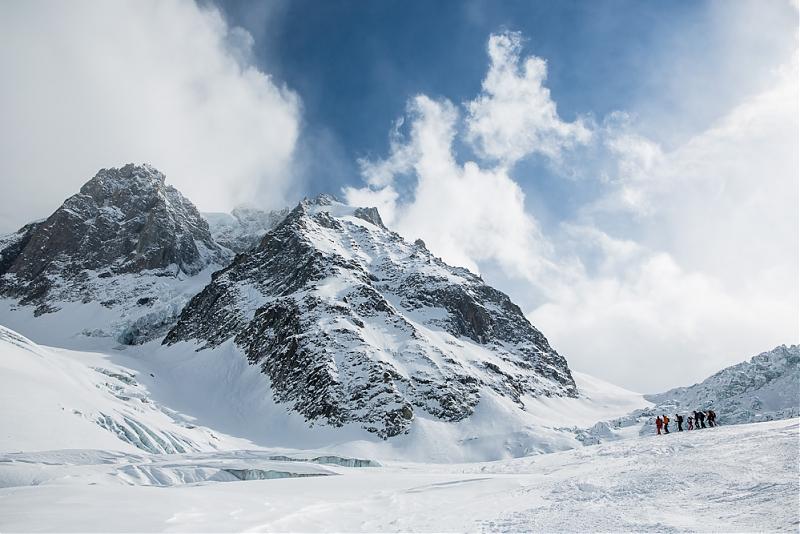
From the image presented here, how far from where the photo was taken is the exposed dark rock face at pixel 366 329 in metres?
86.7

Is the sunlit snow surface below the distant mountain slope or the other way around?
below

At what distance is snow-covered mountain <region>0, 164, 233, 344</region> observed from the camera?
471 feet

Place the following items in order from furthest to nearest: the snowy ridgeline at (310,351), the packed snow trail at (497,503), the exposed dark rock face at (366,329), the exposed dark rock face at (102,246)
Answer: the exposed dark rock face at (102,246) → the exposed dark rock face at (366,329) → the snowy ridgeline at (310,351) → the packed snow trail at (497,503)

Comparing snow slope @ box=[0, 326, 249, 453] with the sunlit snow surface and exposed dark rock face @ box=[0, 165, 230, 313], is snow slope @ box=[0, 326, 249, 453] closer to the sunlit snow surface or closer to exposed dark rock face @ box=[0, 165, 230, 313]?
the sunlit snow surface

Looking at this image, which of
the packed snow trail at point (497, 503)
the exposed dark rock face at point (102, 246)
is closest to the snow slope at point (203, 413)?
the packed snow trail at point (497, 503)

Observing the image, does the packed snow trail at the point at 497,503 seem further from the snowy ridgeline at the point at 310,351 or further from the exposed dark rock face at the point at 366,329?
the exposed dark rock face at the point at 366,329

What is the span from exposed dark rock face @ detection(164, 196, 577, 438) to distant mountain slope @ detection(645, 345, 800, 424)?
4269cm

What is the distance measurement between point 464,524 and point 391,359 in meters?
83.9

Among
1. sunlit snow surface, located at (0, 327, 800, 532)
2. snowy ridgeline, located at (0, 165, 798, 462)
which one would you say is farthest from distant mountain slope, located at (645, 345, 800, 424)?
sunlit snow surface, located at (0, 327, 800, 532)

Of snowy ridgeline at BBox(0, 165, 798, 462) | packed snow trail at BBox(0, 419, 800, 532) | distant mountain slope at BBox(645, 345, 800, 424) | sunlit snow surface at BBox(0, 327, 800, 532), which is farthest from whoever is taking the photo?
snowy ridgeline at BBox(0, 165, 798, 462)

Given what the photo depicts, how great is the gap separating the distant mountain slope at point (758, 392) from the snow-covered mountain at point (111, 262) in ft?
408

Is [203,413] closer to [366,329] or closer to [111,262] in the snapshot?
[366,329]

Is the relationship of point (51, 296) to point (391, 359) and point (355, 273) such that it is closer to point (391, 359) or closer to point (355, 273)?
point (355, 273)

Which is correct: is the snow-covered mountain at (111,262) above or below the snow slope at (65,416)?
above
